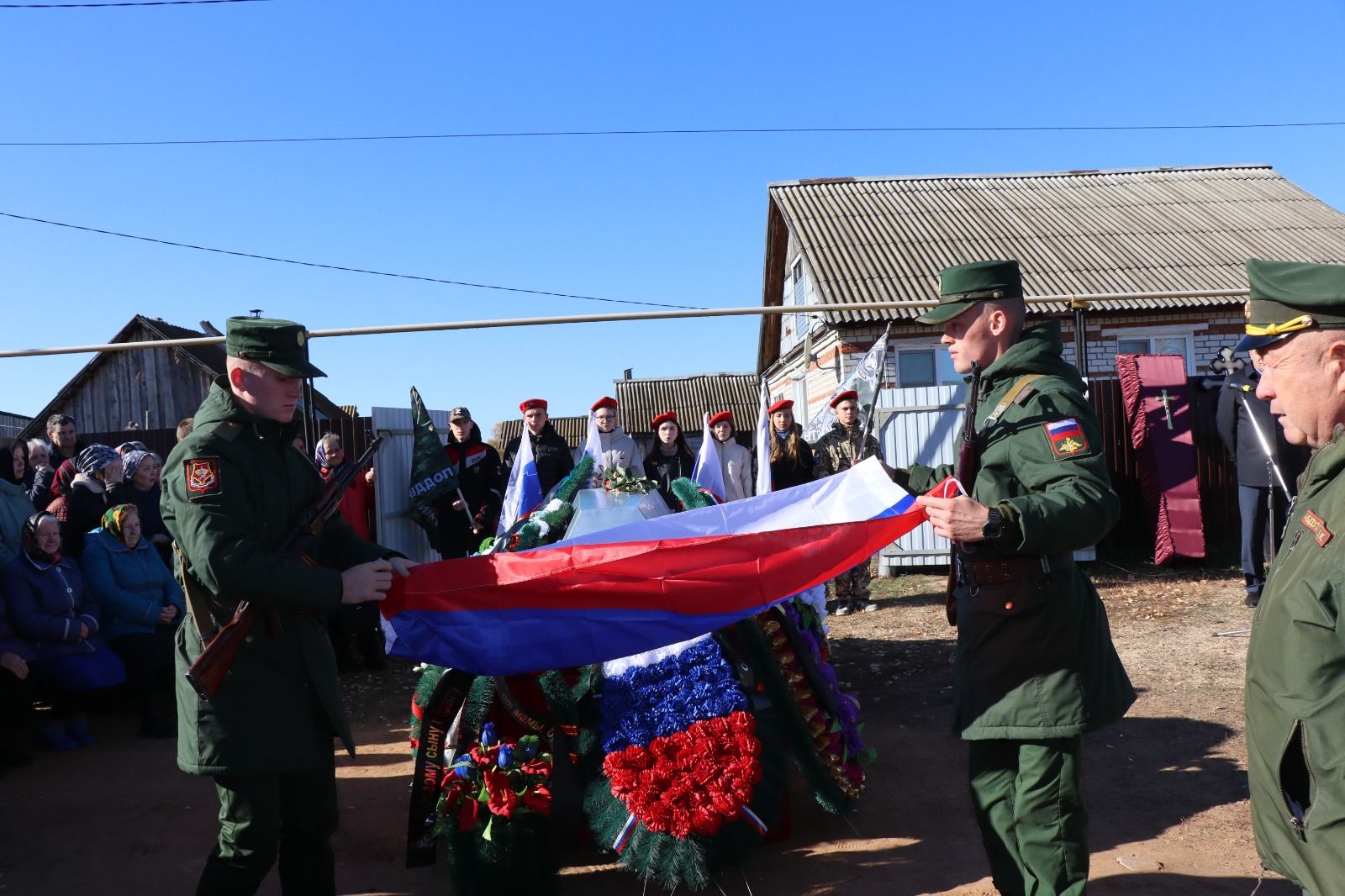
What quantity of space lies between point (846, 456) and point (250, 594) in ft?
24.8

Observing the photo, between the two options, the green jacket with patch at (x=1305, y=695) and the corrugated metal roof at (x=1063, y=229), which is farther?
the corrugated metal roof at (x=1063, y=229)

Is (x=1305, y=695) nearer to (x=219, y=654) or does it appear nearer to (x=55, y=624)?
(x=219, y=654)

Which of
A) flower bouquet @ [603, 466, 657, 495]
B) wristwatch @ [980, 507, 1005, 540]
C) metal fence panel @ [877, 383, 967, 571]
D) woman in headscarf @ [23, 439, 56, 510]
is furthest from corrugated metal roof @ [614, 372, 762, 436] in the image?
wristwatch @ [980, 507, 1005, 540]

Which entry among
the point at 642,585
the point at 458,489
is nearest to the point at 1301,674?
the point at 642,585

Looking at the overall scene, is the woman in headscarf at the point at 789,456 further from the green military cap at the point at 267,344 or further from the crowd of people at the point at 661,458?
the green military cap at the point at 267,344

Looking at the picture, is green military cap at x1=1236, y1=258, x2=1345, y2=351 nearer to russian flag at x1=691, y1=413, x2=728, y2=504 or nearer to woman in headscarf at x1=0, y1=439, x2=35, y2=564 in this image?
russian flag at x1=691, y1=413, x2=728, y2=504

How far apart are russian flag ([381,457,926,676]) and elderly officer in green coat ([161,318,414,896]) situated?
0.41 meters

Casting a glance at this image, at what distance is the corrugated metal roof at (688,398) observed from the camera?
115 ft

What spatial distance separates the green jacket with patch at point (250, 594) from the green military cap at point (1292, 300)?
242 centimetres

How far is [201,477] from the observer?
9.04ft

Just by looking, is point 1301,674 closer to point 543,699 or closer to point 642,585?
point 642,585

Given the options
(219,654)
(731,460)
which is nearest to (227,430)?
(219,654)

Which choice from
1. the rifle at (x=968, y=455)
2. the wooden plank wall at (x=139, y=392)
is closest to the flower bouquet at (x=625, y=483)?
the rifle at (x=968, y=455)

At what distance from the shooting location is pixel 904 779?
4902 millimetres
